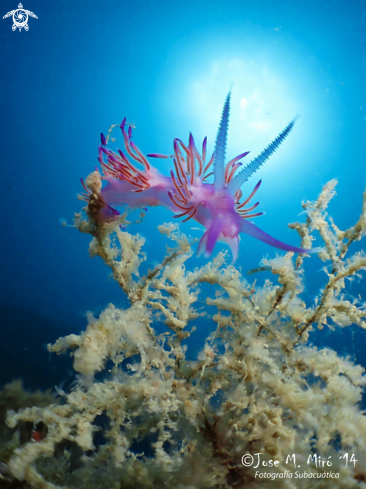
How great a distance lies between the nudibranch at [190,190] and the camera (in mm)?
1671

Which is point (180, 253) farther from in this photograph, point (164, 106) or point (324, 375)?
point (164, 106)

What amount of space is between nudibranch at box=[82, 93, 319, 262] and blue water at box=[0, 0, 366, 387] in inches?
167

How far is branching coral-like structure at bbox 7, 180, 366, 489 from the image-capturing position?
4.54 feet

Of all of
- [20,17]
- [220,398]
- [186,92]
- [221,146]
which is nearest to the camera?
[221,146]

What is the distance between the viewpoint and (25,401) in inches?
156

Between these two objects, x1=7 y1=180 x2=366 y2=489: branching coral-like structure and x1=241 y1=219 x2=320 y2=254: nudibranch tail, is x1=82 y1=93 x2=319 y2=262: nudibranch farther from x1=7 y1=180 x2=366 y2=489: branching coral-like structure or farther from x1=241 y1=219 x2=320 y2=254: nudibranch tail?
x1=7 y1=180 x2=366 y2=489: branching coral-like structure

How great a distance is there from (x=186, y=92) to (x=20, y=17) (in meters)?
13.1

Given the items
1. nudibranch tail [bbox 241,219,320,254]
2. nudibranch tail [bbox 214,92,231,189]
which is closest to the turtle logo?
nudibranch tail [bbox 214,92,231,189]

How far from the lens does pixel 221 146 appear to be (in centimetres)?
149

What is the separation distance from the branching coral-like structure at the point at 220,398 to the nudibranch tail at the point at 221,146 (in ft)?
1.90

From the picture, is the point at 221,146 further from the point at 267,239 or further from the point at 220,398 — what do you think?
the point at 220,398

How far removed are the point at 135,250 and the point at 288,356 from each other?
64.8 inches

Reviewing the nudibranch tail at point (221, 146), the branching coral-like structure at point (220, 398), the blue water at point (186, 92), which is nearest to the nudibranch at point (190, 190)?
the nudibranch tail at point (221, 146)

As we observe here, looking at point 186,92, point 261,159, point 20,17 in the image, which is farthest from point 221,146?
point 20,17
